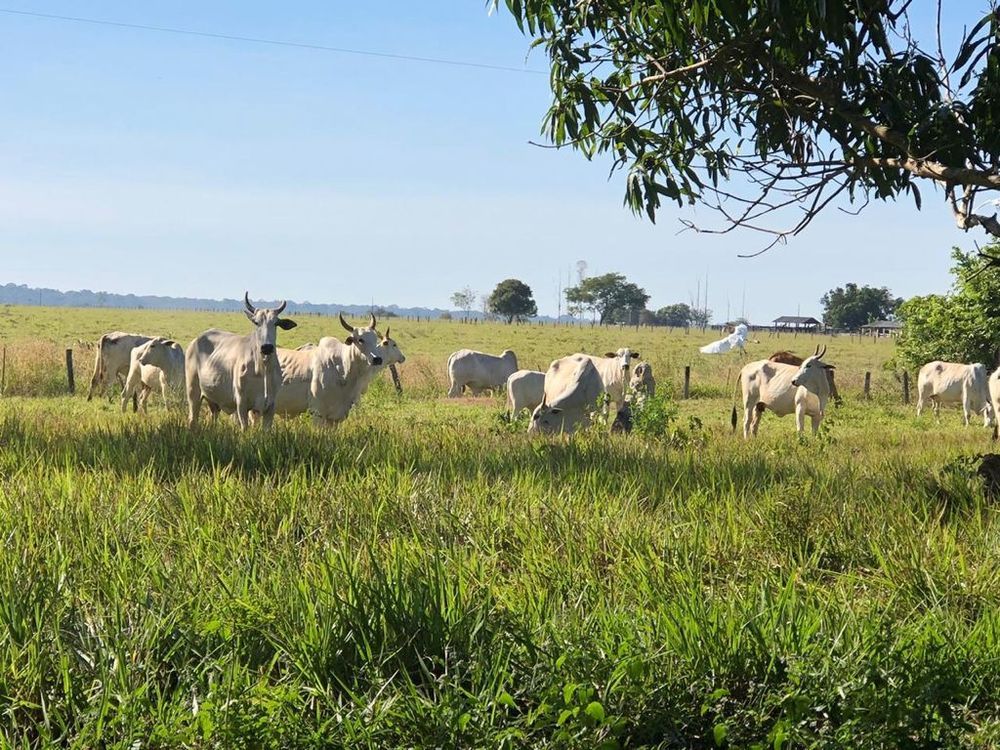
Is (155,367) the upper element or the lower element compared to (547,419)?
upper

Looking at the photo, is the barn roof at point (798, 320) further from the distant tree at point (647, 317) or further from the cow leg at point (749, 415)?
the cow leg at point (749, 415)

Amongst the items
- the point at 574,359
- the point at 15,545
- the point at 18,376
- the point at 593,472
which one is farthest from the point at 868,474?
the point at 18,376

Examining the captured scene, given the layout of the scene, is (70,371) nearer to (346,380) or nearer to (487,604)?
(346,380)

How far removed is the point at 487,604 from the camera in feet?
13.2

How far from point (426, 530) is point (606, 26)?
3871 millimetres

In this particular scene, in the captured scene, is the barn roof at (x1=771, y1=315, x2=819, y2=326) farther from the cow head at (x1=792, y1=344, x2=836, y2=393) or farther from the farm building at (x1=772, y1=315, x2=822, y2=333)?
the cow head at (x1=792, y1=344, x2=836, y2=393)

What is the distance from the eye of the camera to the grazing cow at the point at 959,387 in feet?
69.5

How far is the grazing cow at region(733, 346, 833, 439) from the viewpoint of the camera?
17.1m

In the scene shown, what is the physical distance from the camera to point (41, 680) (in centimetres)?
354

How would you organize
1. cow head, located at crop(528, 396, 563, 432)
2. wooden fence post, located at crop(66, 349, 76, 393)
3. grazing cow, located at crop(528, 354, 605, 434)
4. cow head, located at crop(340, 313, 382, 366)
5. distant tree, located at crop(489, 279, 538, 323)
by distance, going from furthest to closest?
1. distant tree, located at crop(489, 279, 538, 323)
2. wooden fence post, located at crop(66, 349, 76, 393)
3. grazing cow, located at crop(528, 354, 605, 434)
4. cow head, located at crop(528, 396, 563, 432)
5. cow head, located at crop(340, 313, 382, 366)

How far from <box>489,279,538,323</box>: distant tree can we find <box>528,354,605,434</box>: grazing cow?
4610 inches

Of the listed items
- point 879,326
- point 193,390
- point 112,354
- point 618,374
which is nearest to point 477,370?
point 618,374

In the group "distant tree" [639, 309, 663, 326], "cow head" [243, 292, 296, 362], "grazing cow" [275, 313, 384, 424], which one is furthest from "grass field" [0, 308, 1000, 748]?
"distant tree" [639, 309, 663, 326]

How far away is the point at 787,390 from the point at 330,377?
8.22 metres
